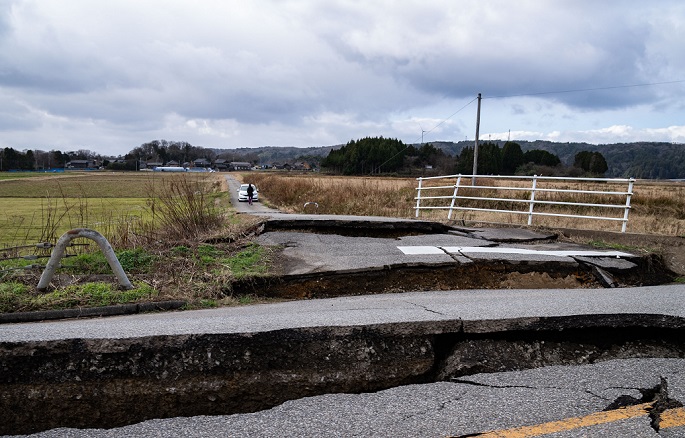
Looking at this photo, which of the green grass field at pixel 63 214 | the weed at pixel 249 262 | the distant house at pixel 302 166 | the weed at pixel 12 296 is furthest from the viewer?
the distant house at pixel 302 166

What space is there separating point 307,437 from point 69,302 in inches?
194

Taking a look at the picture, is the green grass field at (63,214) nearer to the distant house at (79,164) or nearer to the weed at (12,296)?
the weed at (12,296)

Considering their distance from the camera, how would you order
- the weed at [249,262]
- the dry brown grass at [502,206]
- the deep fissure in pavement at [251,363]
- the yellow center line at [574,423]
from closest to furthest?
the yellow center line at [574,423], the deep fissure in pavement at [251,363], the weed at [249,262], the dry brown grass at [502,206]

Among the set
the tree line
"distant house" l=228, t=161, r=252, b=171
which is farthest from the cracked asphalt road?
"distant house" l=228, t=161, r=252, b=171

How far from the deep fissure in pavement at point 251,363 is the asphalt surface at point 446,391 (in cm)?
17

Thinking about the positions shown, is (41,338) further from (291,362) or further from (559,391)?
(559,391)

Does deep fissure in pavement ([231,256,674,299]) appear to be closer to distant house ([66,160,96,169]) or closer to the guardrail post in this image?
the guardrail post

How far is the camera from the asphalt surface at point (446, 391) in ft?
10.1

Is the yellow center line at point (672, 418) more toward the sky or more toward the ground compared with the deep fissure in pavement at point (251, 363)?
more toward the sky

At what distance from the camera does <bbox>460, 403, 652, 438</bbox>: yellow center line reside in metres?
2.97

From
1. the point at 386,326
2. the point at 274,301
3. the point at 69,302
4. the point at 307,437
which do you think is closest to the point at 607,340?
the point at 386,326

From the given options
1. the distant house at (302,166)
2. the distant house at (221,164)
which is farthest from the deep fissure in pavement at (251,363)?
the distant house at (221,164)

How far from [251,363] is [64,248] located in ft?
13.3

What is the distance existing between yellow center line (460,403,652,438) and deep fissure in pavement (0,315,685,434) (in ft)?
3.31
